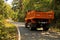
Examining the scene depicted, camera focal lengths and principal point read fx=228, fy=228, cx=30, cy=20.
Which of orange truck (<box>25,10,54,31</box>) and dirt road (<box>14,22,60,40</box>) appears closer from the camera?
dirt road (<box>14,22,60,40</box>)

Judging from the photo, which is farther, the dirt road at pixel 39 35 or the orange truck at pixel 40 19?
the orange truck at pixel 40 19

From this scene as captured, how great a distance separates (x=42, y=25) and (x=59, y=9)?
6711 millimetres

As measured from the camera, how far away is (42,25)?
25.2 metres

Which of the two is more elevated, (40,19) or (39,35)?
(40,19)

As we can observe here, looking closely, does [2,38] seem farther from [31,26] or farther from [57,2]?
[57,2]

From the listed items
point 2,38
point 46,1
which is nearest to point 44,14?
point 2,38

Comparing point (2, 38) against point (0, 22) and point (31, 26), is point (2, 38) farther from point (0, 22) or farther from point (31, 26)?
point (31, 26)

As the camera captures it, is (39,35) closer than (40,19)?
Yes

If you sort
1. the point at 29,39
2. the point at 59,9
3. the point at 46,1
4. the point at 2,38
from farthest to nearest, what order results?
the point at 46,1
the point at 59,9
the point at 29,39
the point at 2,38

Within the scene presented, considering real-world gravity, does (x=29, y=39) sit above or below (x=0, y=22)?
below

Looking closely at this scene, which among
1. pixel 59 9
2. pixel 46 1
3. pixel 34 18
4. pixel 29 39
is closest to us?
pixel 29 39

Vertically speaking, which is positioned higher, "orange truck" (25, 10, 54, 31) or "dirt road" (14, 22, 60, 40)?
"orange truck" (25, 10, 54, 31)

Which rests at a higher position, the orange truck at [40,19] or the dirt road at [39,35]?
the orange truck at [40,19]

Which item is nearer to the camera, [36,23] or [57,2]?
[36,23]
